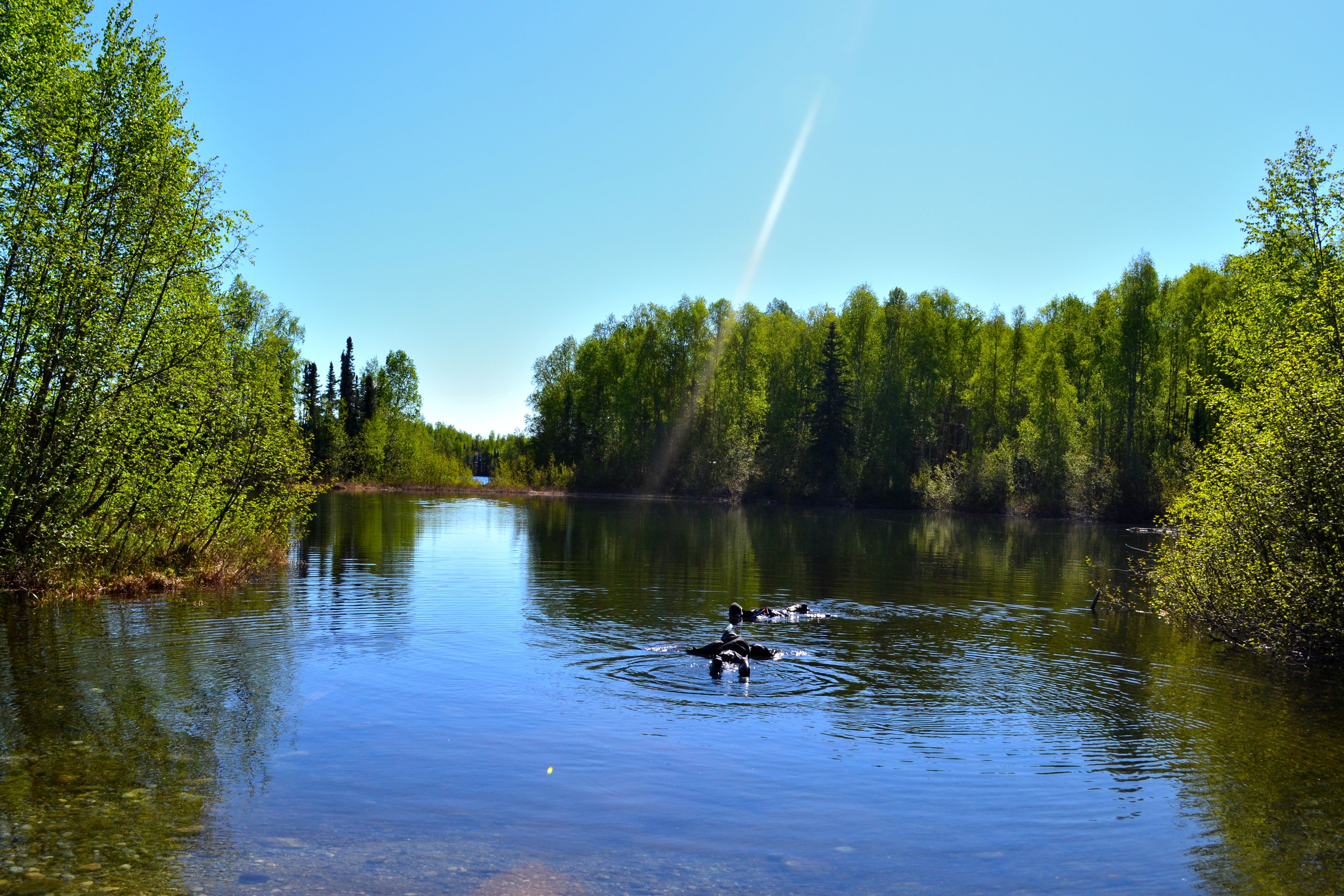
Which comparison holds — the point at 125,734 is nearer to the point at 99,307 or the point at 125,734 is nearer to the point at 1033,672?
the point at 99,307

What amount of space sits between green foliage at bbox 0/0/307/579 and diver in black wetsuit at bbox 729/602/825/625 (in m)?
15.0

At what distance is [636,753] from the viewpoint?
1290 centimetres

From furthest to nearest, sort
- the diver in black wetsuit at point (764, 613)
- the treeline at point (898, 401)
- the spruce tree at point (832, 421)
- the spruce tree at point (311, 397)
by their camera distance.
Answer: the spruce tree at point (311, 397), the spruce tree at point (832, 421), the treeline at point (898, 401), the diver in black wetsuit at point (764, 613)

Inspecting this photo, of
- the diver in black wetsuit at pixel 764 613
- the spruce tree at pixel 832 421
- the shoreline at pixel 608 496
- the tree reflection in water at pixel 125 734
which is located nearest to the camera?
the tree reflection in water at pixel 125 734

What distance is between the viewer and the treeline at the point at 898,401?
269 ft

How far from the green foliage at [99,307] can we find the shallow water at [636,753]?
253 centimetres

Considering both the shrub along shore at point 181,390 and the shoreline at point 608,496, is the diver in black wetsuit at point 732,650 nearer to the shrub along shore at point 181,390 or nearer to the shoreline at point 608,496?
the shrub along shore at point 181,390

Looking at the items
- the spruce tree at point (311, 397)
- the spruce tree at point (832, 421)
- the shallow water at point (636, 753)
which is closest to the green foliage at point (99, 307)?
the shallow water at point (636, 753)

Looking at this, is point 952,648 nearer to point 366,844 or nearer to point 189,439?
point 366,844

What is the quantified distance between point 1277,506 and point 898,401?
272 ft

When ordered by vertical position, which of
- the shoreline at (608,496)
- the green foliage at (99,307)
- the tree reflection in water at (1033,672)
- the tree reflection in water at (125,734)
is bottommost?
the tree reflection in water at (1033,672)

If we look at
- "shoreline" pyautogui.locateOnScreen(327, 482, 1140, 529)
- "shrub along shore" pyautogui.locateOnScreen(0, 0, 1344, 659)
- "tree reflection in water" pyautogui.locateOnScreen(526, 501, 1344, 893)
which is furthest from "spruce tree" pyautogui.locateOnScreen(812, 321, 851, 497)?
"shrub along shore" pyautogui.locateOnScreen(0, 0, 1344, 659)

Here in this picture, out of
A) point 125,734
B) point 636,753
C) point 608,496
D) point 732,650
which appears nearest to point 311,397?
point 608,496

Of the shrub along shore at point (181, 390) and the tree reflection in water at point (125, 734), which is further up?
the shrub along shore at point (181, 390)
